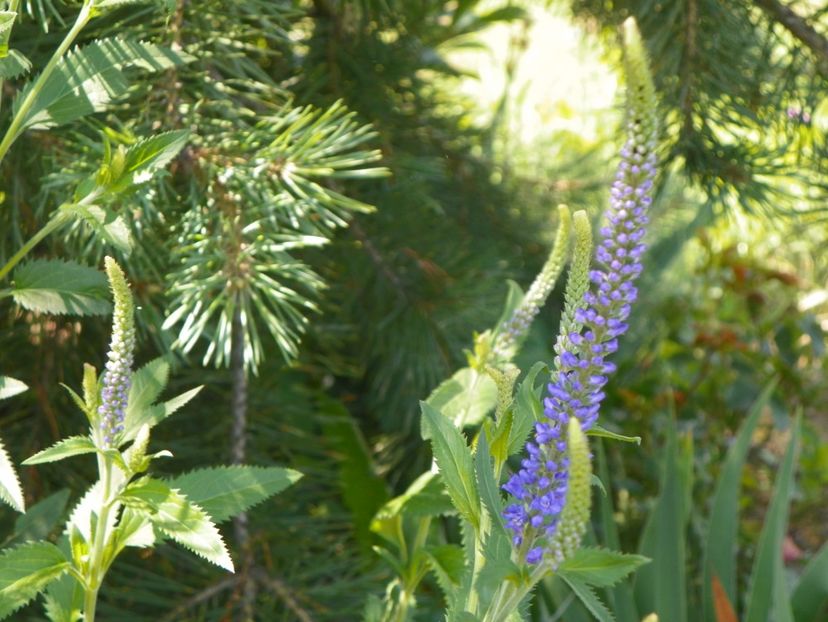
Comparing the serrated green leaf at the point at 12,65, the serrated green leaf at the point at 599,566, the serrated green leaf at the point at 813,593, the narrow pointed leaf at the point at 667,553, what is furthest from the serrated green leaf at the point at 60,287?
the serrated green leaf at the point at 813,593

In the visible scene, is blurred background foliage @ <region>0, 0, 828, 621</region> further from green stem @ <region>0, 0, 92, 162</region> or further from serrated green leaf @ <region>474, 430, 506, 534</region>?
serrated green leaf @ <region>474, 430, 506, 534</region>

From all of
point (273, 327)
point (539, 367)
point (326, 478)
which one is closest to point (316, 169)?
point (273, 327)

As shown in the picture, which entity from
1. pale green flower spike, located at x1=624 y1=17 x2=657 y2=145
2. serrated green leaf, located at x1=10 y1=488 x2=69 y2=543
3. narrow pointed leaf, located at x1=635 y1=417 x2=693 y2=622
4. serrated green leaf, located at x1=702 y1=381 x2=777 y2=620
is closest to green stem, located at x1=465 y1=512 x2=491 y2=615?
pale green flower spike, located at x1=624 y1=17 x2=657 y2=145

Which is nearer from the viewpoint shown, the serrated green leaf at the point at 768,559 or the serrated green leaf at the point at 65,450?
the serrated green leaf at the point at 65,450

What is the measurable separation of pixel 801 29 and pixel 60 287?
2.18 ft

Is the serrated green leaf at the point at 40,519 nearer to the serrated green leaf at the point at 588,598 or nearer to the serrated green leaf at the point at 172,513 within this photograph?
the serrated green leaf at the point at 172,513

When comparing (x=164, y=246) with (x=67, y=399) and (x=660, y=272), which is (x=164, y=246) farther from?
(x=660, y=272)

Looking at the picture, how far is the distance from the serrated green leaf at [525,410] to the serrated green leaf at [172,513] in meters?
0.18

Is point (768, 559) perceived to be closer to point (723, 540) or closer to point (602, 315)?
point (723, 540)

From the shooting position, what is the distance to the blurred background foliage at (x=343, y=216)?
76 centimetres

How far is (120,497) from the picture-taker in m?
0.60

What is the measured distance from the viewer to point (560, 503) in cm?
52

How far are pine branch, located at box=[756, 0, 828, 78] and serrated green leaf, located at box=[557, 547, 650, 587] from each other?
0.59m

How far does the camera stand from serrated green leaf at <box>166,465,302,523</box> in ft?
2.11
